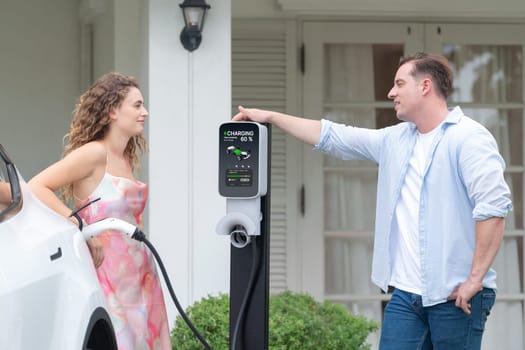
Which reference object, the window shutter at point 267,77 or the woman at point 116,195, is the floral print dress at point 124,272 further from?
the window shutter at point 267,77

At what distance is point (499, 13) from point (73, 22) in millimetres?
3135

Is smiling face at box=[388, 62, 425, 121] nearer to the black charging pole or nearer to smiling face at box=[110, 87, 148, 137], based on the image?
the black charging pole

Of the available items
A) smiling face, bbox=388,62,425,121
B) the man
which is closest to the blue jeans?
the man

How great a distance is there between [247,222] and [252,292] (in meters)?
0.28

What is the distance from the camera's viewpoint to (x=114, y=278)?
4512 mm

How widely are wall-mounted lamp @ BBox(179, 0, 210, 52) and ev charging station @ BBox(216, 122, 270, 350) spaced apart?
1839 mm

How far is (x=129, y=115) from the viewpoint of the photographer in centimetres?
467

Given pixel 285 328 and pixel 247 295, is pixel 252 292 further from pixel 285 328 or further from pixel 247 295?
pixel 285 328

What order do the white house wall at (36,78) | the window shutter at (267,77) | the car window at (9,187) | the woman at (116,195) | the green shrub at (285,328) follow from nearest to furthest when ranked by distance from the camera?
1. the car window at (9,187)
2. the woman at (116,195)
3. the green shrub at (285,328)
4. the window shutter at (267,77)
5. the white house wall at (36,78)

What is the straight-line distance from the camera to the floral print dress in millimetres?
4500

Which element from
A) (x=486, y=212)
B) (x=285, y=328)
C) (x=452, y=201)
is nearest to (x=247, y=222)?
(x=452, y=201)

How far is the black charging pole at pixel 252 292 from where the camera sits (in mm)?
4223

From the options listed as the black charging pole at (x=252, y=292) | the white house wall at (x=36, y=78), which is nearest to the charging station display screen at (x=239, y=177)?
the black charging pole at (x=252, y=292)

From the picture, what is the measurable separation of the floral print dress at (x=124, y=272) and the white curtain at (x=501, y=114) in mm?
3708
